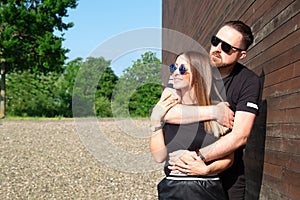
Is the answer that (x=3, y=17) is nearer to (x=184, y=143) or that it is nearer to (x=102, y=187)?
(x=102, y=187)

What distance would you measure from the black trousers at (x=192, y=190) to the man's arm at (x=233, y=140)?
118mm

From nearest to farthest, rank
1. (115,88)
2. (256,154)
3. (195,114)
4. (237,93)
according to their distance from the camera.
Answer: (195,114) < (237,93) < (115,88) < (256,154)

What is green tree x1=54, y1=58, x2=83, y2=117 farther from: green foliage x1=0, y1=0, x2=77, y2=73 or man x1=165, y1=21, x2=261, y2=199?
man x1=165, y1=21, x2=261, y2=199

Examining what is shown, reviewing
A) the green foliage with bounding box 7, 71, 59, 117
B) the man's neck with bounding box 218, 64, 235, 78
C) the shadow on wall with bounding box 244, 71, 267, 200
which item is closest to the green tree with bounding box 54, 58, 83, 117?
the green foliage with bounding box 7, 71, 59, 117

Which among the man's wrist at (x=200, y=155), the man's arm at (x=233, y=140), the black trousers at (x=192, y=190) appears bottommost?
the black trousers at (x=192, y=190)

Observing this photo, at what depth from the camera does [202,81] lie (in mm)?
2113

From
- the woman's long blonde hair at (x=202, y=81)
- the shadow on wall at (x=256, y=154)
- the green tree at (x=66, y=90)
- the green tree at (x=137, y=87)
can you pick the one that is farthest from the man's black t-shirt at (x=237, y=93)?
the green tree at (x=66, y=90)

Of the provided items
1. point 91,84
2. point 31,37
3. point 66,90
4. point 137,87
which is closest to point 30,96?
point 66,90

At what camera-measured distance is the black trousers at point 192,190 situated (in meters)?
2.10

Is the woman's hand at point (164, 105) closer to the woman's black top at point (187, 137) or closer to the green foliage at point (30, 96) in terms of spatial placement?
the woman's black top at point (187, 137)

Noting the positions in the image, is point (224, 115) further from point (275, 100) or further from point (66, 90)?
point (66, 90)

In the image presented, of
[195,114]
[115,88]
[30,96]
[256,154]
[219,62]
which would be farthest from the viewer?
[30,96]

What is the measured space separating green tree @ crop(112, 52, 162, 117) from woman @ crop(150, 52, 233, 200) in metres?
0.58

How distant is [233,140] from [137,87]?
0.95m
